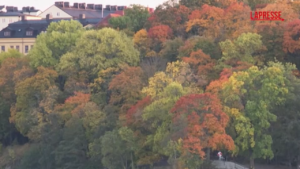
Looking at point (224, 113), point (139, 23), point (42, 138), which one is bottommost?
point (42, 138)

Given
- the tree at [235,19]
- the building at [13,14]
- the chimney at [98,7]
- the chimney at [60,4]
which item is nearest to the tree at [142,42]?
the tree at [235,19]

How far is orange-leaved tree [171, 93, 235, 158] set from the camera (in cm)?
3462

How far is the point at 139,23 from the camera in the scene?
5544 cm

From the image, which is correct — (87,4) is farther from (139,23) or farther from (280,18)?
(280,18)

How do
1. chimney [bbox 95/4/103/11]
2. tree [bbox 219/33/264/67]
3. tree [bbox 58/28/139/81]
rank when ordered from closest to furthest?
tree [bbox 219/33/264/67] < tree [bbox 58/28/139/81] < chimney [bbox 95/4/103/11]

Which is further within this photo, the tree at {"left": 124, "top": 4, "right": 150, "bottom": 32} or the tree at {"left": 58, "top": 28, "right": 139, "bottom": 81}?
the tree at {"left": 124, "top": 4, "right": 150, "bottom": 32}

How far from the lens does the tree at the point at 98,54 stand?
47.0m

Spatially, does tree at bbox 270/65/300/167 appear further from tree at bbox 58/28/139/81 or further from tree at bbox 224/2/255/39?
tree at bbox 58/28/139/81

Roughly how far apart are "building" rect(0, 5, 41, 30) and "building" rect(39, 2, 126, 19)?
2108mm

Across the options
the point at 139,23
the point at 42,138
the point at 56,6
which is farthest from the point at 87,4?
the point at 42,138

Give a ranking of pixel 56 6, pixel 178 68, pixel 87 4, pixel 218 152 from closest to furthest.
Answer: pixel 218 152, pixel 178 68, pixel 56 6, pixel 87 4

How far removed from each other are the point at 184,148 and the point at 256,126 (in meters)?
4.51

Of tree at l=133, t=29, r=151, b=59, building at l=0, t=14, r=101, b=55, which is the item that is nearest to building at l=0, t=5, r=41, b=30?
building at l=0, t=14, r=101, b=55

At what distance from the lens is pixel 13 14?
82062mm
